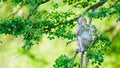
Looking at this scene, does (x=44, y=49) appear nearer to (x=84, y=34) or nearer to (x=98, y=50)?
(x=84, y=34)

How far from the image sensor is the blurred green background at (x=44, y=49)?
5.41 m

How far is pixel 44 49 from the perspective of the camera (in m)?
6.27

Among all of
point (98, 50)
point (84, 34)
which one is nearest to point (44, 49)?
point (84, 34)

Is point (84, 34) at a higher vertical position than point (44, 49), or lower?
lower

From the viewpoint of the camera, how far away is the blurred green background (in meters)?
5.41

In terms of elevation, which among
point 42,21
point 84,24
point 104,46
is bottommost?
point 104,46

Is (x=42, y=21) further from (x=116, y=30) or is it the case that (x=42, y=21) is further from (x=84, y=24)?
(x=116, y=30)

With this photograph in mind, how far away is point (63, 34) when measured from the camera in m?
3.24

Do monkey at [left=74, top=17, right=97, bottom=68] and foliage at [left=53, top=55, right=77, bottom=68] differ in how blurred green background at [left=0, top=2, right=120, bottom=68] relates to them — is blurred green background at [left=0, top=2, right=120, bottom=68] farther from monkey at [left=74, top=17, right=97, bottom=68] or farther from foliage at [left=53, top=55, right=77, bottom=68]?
foliage at [left=53, top=55, right=77, bottom=68]

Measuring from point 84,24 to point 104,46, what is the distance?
24 cm

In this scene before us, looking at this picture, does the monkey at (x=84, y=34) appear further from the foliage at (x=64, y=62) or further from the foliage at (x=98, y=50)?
the foliage at (x=64, y=62)

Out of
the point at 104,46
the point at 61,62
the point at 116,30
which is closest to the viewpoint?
the point at 61,62

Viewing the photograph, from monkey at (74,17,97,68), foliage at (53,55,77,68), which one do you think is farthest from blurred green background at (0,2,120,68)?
foliage at (53,55,77,68)

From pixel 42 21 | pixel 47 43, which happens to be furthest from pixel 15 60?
pixel 42 21
